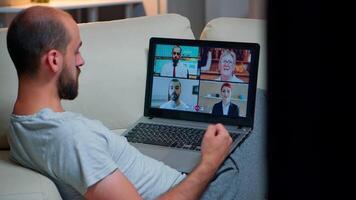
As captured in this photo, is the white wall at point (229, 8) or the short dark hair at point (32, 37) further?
the white wall at point (229, 8)

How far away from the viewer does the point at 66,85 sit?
125 cm

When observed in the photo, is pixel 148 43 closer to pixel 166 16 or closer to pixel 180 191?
pixel 166 16

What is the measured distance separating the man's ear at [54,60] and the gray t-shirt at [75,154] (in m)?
0.10

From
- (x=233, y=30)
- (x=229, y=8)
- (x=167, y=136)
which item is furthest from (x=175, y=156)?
(x=229, y=8)

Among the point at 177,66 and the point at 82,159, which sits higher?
the point at 177,66

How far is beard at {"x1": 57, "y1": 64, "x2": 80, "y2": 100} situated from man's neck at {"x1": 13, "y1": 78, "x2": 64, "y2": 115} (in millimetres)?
31

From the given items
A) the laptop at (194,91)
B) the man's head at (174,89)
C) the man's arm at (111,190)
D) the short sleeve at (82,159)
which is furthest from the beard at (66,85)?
the man's head at (174,89)

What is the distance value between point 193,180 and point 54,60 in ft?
1.39

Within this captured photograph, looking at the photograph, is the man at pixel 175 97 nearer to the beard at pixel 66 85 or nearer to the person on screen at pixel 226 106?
the person on screen at pixel 226 106

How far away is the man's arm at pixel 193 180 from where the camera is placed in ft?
3.59

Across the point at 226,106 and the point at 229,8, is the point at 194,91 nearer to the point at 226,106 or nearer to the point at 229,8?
the point at 226,106

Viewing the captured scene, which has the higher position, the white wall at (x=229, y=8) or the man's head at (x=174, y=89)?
the white wall at (x=229, y=8)

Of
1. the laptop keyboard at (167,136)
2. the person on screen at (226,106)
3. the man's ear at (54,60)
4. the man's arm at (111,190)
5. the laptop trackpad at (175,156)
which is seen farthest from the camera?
the person on screen at (226,106)

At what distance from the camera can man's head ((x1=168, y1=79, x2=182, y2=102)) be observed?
171 cm
